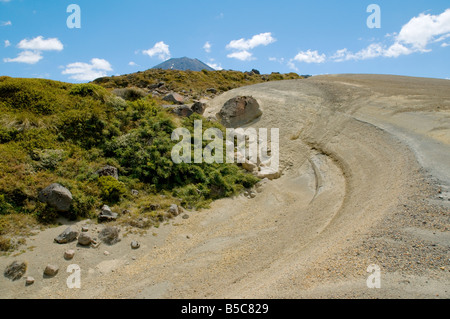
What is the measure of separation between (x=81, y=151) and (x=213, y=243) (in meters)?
6.55

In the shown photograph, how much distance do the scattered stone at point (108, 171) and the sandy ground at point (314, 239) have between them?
2.42 m

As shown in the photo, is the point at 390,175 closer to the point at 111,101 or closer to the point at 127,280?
the point at 127,280

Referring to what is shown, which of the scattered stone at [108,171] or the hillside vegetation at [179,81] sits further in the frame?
the hillside vegetation at [179,81]

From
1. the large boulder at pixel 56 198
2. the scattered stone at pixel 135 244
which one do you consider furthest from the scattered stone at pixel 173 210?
the large boulder at pixel 56 198

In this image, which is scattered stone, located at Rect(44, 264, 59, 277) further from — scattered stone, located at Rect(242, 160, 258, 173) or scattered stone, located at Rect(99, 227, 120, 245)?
scattered stone, located at Rect(242, 160, 258, 173)

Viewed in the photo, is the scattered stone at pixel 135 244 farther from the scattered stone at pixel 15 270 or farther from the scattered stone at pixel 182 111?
the scattered stone at pixel 182 111

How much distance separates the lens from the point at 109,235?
808cm

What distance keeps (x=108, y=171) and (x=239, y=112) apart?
34.2 ft

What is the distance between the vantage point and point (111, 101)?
13586 millimetres

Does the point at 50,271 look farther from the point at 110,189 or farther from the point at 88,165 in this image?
the point at 88,165

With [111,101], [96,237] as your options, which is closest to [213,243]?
[96,237]

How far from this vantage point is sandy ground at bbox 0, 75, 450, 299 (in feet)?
17.4

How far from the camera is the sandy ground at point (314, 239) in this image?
17.4ft

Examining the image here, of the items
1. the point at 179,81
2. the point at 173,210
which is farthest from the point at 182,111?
the point at 179,81
